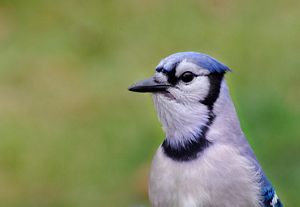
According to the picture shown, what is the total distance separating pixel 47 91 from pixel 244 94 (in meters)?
Answer: 1.08

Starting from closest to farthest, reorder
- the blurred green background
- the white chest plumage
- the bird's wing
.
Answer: the white chest plumage, the bird's wing, the blurred green background

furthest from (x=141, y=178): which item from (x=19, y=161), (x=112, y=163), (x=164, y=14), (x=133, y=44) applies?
(x=164, y=14)

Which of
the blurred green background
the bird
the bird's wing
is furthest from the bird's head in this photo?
the blurred green background

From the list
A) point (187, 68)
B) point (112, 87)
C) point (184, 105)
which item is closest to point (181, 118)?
point (184, 105)

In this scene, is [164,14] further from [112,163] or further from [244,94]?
[112,163]

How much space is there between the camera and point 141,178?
13.5 ft

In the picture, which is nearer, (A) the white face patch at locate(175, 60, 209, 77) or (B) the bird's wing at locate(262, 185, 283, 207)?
(A) the white face patch at locate(175, 60, 209, 77)

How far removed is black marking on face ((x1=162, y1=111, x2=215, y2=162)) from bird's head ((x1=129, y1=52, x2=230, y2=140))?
0.03 meters

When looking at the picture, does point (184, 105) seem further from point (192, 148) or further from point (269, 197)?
point (269, 197)

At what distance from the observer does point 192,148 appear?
2549mm

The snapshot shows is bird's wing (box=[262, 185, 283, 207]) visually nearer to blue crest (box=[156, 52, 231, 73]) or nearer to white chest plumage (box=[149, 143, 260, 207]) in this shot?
white chest plumage (box=[149, 143, 260, 207])

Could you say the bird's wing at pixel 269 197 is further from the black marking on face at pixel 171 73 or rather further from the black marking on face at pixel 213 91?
the black marking on face at pixel 171 73

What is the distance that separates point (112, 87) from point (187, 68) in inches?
90.2

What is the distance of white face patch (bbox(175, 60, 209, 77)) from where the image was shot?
252 cm
